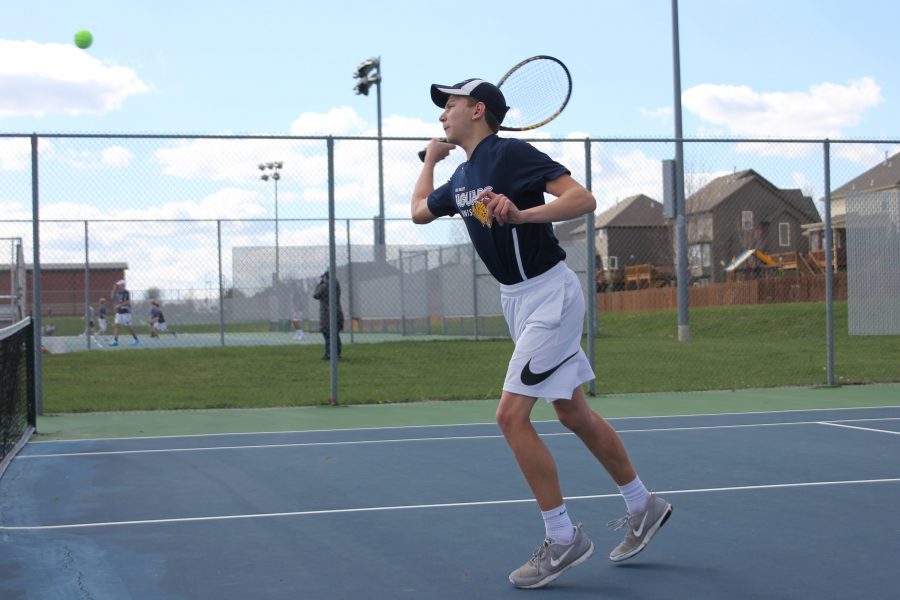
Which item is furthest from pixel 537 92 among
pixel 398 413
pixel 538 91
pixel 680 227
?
pixel 680 227

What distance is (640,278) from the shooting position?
68.5 ft

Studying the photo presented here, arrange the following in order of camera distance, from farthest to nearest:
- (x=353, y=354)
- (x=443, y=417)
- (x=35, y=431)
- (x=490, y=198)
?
(x=353, y=354), (x=443, y=417), (x=35, y=431), (x=490, y=198)

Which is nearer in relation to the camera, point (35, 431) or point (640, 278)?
point (35, 431)

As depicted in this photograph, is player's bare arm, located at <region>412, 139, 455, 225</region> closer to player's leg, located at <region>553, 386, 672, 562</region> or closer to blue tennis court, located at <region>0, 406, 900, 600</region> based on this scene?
player's leg, located at <region>553, 386, 672, 562</region>

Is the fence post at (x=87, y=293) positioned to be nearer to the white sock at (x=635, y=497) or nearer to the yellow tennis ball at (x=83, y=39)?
the yellow tennis ball at (x=83, y=39)

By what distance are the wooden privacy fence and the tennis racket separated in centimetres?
1377

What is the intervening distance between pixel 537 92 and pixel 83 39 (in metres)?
9.74

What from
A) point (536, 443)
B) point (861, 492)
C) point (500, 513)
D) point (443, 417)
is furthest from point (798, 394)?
point (536, 443)

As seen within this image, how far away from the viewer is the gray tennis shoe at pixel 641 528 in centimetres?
430

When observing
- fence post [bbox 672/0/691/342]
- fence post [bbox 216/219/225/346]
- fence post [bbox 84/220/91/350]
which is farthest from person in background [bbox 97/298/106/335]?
fence post [bbox 672/0/691/342]

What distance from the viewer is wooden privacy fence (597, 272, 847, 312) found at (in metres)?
19.1

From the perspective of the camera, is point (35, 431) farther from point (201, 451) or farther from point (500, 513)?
point (500, 513)

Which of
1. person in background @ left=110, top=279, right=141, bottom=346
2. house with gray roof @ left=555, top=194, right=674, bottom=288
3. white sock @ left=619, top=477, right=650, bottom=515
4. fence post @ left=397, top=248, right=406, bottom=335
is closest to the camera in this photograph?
white sock @ left=619, top=477, right=650, bottom=515

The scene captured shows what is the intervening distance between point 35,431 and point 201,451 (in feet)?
6.89
